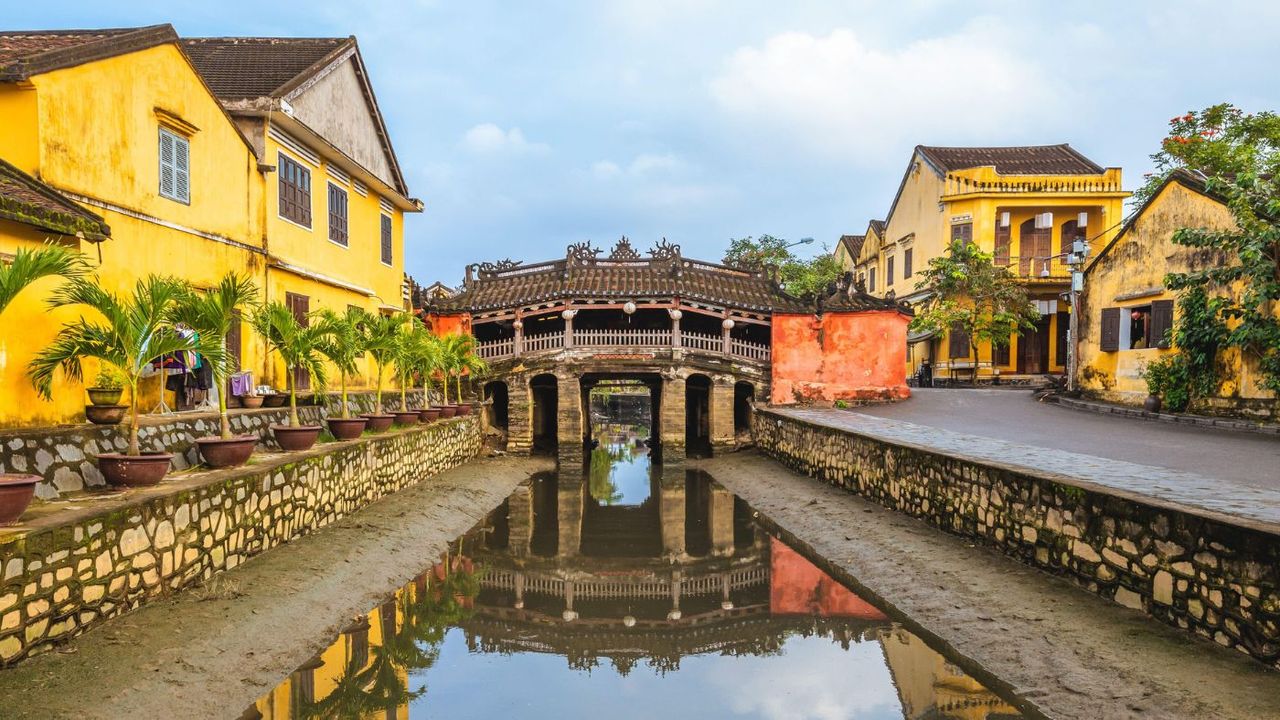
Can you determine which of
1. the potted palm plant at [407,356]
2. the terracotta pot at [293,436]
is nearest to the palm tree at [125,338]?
the terracotta pot at [293,436]

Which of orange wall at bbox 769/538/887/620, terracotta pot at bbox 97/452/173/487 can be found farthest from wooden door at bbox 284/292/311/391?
orange wall at bbox 769/538/887/620

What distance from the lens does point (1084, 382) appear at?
63.9 ft

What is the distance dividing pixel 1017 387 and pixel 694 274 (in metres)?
11.8

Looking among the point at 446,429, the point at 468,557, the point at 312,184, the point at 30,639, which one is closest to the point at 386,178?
the point at 312,184

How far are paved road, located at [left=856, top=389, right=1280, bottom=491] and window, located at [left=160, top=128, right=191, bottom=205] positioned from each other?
13.6 metres

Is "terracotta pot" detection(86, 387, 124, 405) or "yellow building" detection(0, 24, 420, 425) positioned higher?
"yellow building" detection(0, 24, 420, 425)

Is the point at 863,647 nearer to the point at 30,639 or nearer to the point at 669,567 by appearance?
the point at 669,567

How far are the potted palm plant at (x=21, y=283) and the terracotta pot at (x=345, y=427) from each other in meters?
4.97

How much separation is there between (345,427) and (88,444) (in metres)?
4.41

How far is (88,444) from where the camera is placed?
745cm

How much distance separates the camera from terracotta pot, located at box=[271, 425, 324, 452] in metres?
9.89

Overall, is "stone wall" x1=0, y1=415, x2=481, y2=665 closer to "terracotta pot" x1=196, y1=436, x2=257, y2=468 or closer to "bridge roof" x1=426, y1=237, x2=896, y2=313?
"terracotta pot" x1=196, y1=436, x2=257, y2=468

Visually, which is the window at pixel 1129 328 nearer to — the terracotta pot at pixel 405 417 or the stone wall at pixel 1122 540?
the stone wall at pixel 1122 540

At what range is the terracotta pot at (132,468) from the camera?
672 cm
